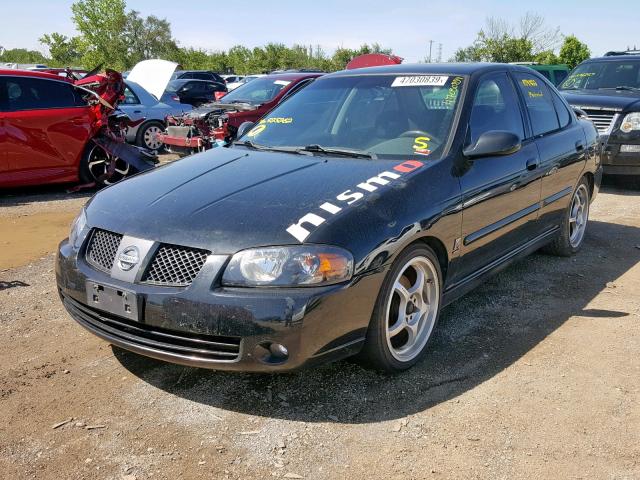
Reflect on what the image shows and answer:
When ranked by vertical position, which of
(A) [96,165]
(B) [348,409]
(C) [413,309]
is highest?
(C) [413,309]

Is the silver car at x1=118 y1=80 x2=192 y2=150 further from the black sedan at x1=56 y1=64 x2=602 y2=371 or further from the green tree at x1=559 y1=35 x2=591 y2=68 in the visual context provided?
the green tree at x1=559 y1=35 x2=591 y2=68

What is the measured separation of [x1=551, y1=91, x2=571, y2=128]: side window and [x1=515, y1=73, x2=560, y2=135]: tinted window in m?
0.08

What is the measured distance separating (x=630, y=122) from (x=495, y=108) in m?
5.31

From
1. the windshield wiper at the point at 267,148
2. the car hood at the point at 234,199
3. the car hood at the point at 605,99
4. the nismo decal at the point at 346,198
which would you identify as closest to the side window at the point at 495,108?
the nismo decal at the point at 346,198

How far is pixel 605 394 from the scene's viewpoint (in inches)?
124

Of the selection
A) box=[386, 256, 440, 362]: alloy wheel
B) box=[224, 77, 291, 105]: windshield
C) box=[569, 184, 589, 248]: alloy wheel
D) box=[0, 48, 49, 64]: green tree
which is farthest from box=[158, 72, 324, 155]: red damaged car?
box=[0, 48, 49, 64]: green tree

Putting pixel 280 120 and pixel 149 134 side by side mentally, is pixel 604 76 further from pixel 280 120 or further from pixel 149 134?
pixel 149 134

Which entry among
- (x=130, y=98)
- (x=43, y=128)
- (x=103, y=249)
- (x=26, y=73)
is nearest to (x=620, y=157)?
(x=103, y=249)

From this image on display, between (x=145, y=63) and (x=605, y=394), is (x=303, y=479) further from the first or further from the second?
(x=145, y=63)

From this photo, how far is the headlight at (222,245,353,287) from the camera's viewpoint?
2697 mm

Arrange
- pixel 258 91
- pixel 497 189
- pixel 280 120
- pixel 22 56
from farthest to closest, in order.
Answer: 1. pixel 22 56
2. pixel 258 91
3. pixel 280 120
4. pixel 497 189

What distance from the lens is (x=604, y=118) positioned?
8.66 meters

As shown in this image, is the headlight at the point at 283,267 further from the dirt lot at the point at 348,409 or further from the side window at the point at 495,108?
the side window at the point at 495,108

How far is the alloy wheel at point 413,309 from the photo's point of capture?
128 inches
